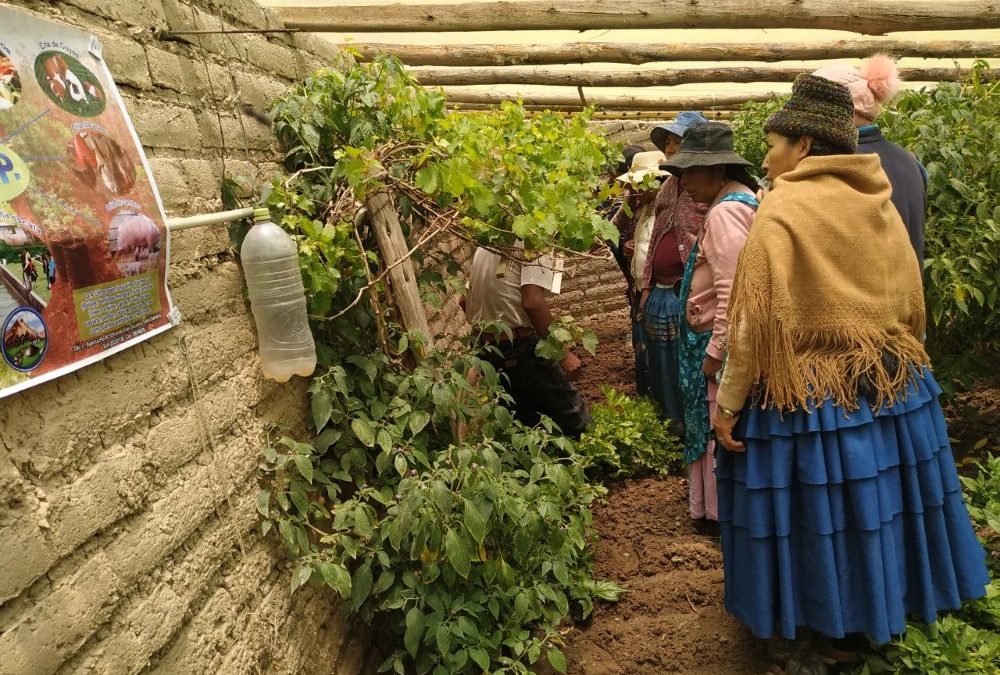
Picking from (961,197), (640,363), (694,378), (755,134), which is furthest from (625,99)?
(694,378)

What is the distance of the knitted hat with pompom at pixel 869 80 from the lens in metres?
2.60

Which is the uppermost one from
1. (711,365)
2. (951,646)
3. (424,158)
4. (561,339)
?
(424,158)

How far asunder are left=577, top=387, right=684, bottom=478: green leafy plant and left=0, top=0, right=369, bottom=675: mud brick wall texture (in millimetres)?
1944

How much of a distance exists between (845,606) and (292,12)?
15.2 feet

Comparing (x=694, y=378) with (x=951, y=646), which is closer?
(x=951, y=646)

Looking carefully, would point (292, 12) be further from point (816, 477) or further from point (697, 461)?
point (816, 477)

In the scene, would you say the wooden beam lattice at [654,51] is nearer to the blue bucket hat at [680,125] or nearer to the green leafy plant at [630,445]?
the blue bucket hat at [680,125]

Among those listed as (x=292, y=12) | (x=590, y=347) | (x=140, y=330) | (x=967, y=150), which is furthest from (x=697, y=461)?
(x=292, y=12)

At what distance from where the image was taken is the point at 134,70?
171cm

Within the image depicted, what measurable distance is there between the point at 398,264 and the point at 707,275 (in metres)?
1.36

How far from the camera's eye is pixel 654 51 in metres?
4.74

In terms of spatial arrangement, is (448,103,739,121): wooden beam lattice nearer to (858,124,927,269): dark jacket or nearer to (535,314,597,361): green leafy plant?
(858,124,927,269): dark jacket

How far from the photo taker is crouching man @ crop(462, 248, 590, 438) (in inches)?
147

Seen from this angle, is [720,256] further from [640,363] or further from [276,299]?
[640,363]
